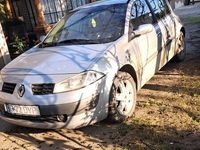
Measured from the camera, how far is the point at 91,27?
582 centimetres

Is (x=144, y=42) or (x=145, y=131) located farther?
(x=144, y=42)

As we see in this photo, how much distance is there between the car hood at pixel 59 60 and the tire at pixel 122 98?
47cm

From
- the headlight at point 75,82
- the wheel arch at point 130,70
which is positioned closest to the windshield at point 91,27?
the wheel arch at point 130,70

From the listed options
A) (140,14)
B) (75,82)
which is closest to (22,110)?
(75,82)

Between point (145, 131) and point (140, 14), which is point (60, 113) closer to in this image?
point (145, 131)

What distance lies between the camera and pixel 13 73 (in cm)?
503

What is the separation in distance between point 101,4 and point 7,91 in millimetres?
2386

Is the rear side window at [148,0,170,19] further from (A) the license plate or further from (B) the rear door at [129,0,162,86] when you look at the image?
(A) the license plate

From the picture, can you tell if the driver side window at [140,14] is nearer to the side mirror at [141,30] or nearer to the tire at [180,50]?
the side mirror at [141,30]

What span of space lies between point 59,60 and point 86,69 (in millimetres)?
547

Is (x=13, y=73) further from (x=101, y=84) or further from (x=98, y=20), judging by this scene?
(x=98, y=20)

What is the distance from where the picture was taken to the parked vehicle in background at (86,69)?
180 inches

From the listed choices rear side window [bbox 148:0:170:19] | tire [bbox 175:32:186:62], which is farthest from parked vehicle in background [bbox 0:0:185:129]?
tire [bbox 175:32:186:62]

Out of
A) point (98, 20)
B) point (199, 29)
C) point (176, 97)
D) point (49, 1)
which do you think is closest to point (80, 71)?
point (98, 20)
